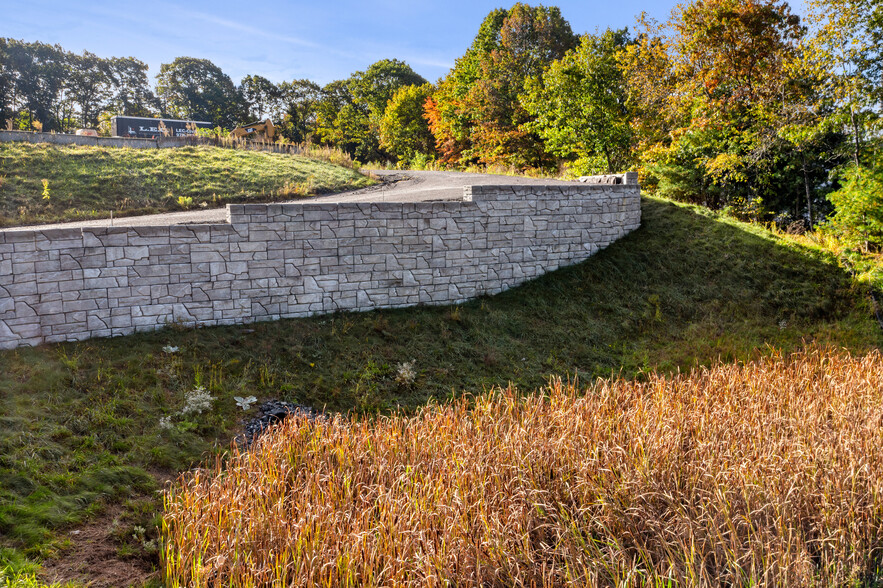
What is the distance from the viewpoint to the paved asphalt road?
11.1 meters

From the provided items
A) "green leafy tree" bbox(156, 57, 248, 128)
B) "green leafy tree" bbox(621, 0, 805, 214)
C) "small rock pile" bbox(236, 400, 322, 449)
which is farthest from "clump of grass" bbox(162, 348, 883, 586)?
"green leafy tree" bbox(156, 57, 248, 128)

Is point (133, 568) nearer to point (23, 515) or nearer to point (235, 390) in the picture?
point (23, 515)

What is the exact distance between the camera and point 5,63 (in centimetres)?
4244

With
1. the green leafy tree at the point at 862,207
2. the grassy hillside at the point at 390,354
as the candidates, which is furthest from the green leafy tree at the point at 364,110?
the green leafy tree at the point at 862,207

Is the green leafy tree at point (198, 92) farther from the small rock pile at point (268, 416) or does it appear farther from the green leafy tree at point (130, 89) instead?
the small rock pile at point (268, 416)

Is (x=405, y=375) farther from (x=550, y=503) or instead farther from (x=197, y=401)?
(x=550, y=503)

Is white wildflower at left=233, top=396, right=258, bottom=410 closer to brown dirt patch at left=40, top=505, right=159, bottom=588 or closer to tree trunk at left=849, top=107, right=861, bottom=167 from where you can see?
brown dirt patch at left=40, top=505, right=159, bottom=588

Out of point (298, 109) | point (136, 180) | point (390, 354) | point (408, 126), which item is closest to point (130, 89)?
point (298, 109)

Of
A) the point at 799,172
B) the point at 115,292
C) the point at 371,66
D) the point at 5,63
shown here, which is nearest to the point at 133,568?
the point at 115,292

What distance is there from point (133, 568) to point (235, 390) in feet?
9.87

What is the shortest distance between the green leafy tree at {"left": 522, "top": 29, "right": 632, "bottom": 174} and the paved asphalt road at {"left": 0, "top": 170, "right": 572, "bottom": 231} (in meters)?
4.34

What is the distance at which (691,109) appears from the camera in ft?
56.6

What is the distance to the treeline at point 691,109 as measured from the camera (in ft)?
42.2

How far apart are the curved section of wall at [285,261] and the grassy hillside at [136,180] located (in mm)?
5714
